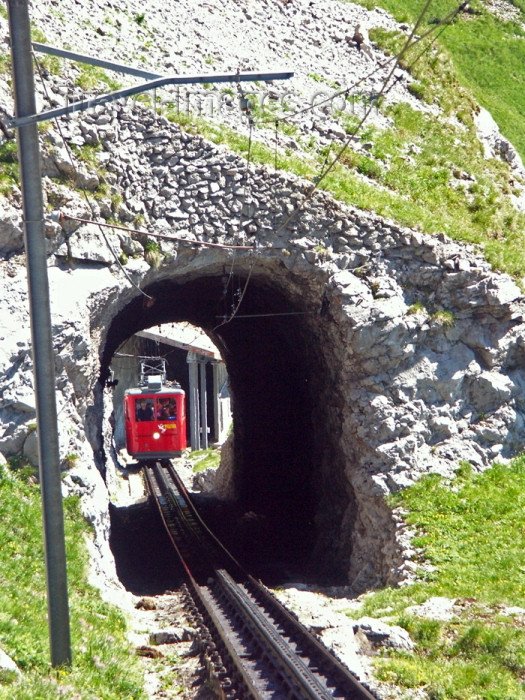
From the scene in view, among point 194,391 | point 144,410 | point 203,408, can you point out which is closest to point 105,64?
point 144,410

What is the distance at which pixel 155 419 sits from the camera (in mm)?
36031

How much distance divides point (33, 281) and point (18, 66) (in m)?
2.17

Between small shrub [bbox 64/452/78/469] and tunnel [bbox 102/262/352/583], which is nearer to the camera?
small shrub [bbox 64/452/78/469]

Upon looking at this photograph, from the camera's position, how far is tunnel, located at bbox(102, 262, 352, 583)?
1905cm

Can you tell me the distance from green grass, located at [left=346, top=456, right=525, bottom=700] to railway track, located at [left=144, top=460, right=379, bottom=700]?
904mm

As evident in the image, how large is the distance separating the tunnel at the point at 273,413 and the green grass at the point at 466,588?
308cm

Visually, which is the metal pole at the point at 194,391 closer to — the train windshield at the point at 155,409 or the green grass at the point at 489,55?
the train windshield at the point at 155,409

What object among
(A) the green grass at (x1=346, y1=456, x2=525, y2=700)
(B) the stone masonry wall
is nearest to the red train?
(B) the stone masonry wall

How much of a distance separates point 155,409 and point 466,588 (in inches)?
947

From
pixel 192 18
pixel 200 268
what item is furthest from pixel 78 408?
pixel 192 18

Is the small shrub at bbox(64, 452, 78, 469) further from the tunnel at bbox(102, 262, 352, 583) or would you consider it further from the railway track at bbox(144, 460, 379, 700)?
the tunnel at bbox(102, 262, 352, 583)

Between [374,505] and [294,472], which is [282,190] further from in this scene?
[294,472]

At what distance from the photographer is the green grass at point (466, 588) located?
400 inches

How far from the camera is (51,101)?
1664cm
